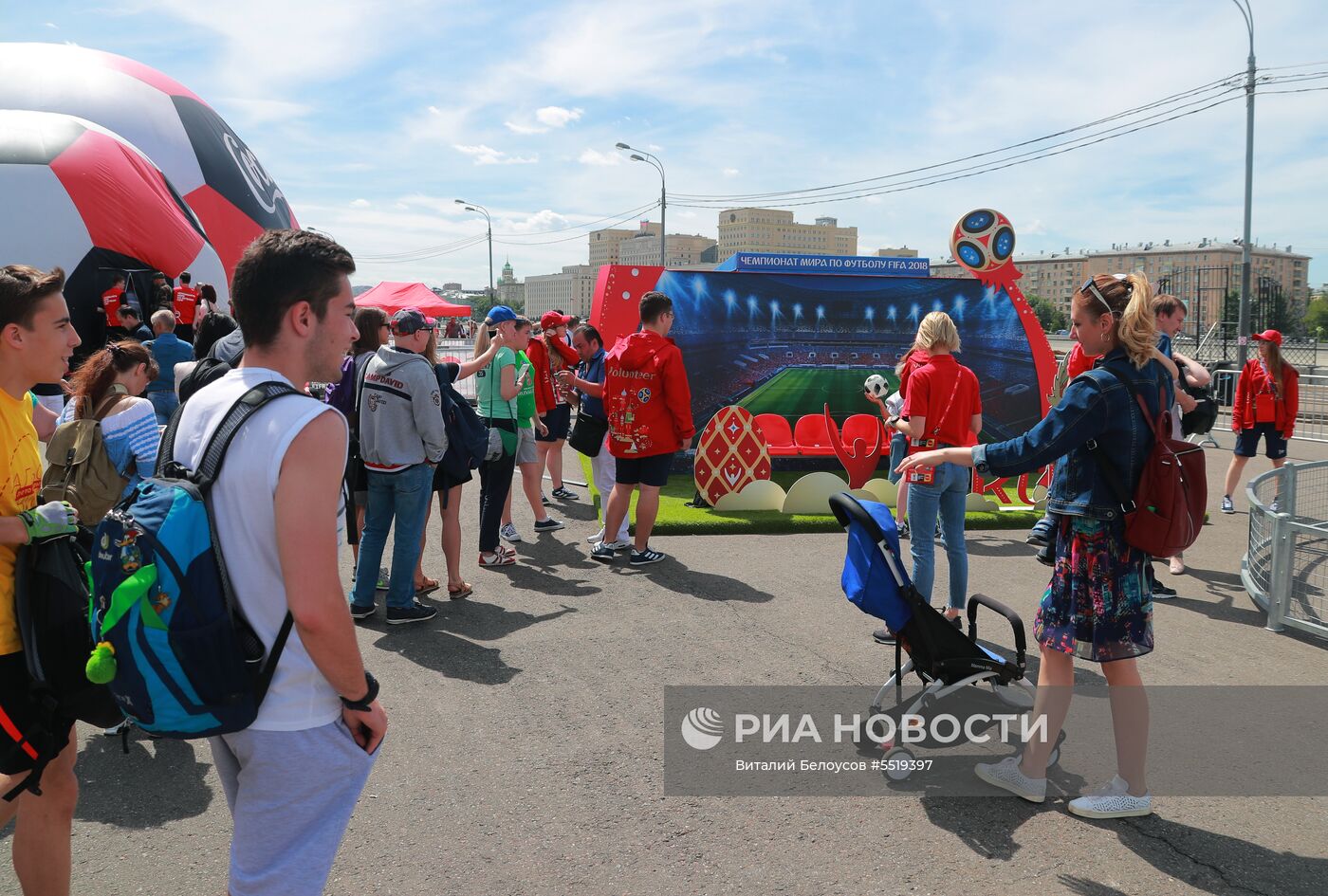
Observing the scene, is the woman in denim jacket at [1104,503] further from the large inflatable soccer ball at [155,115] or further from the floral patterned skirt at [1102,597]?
the large inflatable soccer ball at [155,115]

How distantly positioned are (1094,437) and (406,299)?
→ 28049mm

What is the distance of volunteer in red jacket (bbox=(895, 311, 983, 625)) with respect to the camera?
16.9 feet

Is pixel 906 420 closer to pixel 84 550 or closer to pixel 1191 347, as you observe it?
pixel 84 550

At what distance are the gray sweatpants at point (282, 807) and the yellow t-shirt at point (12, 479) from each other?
0.96 m

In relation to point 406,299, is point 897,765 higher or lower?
lower

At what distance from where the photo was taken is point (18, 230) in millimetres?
11172

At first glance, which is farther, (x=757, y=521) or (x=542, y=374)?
(x=542, y=374)

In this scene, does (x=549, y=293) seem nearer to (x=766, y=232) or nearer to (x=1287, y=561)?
(x=766, y=232)

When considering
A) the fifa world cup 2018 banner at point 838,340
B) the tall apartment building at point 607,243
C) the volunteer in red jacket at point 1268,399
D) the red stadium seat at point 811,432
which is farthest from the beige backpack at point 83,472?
the tall apartment building at point 607,243

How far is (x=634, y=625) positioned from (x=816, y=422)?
6.34 m

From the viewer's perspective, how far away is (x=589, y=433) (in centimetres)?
781

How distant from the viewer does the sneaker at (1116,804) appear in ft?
10.7

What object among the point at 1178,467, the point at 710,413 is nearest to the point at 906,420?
the point at 1178,467

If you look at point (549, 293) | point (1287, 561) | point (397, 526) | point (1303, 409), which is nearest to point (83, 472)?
point (397, 526)
